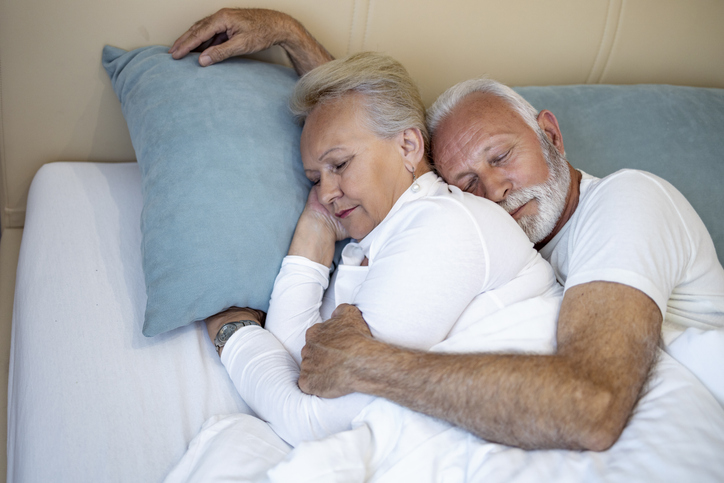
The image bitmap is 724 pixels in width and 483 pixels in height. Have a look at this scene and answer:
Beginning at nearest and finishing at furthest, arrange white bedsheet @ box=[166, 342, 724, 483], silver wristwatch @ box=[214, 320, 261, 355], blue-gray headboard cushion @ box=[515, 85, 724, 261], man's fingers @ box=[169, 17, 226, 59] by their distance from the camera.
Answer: white bedsheet @ box=[166, 342, 724, 483] < silver wristwatch @ box=[214, 320, 261, 355] < man's fingers @ box=[169, 17, 226, 59] < blue-gray headboard cushion @ box=[515, 85, 724, 261]

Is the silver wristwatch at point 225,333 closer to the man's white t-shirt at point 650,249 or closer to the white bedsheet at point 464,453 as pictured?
the white bedsheet at point 464,453

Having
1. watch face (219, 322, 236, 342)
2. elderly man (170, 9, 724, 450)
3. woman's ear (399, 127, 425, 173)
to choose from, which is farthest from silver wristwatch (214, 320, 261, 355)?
woman's ear (399, 127, 425, 173)

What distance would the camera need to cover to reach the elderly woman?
3.36ft

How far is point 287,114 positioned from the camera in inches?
56.8

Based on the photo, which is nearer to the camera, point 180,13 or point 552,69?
point 180,13

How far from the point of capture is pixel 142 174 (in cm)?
135

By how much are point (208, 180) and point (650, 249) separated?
3.21 ft

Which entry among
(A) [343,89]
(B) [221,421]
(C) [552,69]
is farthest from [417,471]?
(C) [552,69]

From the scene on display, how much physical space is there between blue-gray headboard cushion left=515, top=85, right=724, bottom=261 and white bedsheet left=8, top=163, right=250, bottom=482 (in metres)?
1.34

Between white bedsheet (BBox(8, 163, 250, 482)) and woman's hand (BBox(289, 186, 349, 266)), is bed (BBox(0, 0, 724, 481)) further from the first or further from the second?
woman's hand (BBox(289, 186, 349, 266))

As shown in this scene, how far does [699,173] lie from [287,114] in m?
1.33

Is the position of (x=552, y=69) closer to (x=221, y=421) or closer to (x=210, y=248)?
(x=210, y=248)

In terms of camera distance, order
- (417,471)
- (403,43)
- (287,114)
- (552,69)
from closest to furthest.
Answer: (417,471) < (287,114) < (403,43) < (552,69)

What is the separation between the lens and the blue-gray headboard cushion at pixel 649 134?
1.67 metres
